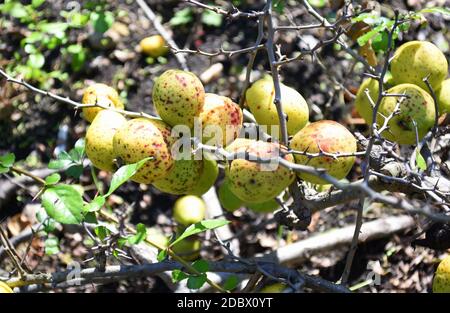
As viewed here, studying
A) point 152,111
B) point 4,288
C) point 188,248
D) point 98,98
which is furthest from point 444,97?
point 152,111

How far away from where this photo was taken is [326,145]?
1677 mm

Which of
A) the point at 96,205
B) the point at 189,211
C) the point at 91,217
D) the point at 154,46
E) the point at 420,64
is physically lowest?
the point at 189,211

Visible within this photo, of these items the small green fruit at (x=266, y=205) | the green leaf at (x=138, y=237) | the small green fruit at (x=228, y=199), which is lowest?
the small green fruit at (x=266, y=205)

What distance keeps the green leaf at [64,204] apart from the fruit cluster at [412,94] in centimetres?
96

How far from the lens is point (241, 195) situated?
1.75 metres

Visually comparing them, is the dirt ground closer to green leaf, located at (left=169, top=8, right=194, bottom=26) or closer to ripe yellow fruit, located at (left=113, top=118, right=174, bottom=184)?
green leaf, located at (left=169, top=8, right=194, bottom=26)

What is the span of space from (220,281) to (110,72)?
1.75 m

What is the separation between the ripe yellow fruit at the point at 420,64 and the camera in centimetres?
200

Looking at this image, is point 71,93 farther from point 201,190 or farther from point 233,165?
point 233,165

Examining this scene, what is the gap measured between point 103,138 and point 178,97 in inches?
10.3

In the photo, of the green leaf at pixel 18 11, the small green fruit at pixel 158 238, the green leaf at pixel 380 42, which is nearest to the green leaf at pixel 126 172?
the green leaf at pixel 380 42

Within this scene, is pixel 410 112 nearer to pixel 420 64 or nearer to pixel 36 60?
pixel 420 64

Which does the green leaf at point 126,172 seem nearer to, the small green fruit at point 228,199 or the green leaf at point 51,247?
the small green fruit at point 228,199
